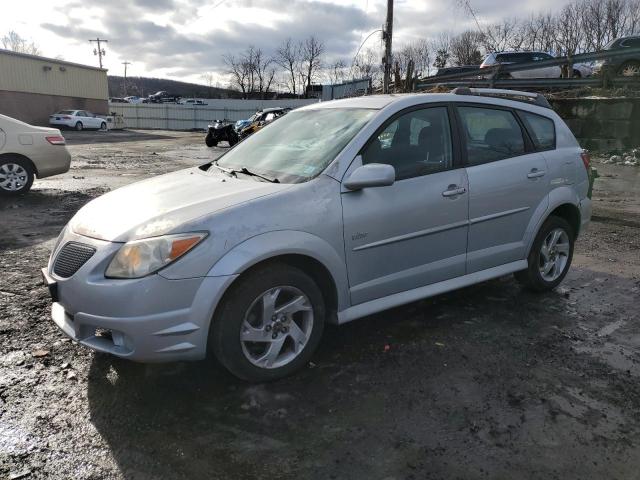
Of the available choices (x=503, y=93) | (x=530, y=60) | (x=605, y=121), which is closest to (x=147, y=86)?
(x=530, y=60)

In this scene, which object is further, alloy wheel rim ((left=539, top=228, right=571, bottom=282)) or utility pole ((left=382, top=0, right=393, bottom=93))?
utility pole ((left=382, top=0, right=393, bottom=93))

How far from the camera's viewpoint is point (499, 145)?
4352 millimetres

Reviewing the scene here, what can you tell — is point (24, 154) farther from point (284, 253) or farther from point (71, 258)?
point (284, 253)

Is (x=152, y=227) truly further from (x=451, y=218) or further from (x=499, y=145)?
(x=499, y=145)

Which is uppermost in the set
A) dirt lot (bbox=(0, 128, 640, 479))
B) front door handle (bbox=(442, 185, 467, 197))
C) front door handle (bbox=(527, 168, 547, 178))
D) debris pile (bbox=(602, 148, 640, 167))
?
front door handle (bbox=(527, 168, 547, 178))

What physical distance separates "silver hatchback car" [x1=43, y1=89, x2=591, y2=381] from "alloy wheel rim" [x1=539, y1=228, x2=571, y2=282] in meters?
0.03

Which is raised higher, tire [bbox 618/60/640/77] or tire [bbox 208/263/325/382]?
tire [bbox 618/60/640/77]

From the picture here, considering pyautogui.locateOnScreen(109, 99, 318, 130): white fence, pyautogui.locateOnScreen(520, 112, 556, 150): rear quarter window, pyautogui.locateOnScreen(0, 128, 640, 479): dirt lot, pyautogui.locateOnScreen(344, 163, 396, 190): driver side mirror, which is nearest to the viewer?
pyautogui.locateOnScreen(0, 128, 640, 479): dirt lot

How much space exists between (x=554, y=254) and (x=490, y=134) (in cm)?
138

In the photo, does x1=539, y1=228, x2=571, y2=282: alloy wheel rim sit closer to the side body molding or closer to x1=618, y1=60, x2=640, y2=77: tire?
the side body molding

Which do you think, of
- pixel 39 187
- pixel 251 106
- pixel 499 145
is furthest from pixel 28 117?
pixel 499 145

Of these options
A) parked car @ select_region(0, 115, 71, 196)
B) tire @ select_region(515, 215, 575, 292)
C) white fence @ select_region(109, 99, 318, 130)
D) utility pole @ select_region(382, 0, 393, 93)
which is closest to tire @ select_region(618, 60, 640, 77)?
utility pole @ select_region(382, 0, 393, 93)

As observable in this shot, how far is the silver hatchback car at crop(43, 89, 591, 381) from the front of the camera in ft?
9.36

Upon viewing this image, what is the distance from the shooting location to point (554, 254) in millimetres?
4895
